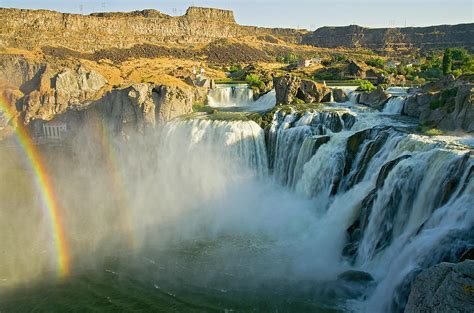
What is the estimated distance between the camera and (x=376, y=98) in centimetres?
3062

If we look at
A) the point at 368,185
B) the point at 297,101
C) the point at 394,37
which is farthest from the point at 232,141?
the point at 394,37

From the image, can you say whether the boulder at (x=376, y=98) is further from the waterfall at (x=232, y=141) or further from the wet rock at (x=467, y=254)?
the wet rock at (x=467, y=254)

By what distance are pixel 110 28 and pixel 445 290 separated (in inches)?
4341

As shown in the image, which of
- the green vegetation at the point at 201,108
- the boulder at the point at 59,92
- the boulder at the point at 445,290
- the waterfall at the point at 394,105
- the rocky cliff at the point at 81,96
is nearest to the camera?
the boulder at the point at 445,290

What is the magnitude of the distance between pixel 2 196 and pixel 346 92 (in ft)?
95.8

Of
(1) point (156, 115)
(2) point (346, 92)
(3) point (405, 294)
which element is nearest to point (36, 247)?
(1) point (156, 115)

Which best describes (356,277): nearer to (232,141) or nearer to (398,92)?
(232,141)

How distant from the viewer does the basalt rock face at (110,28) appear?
88000 millimetres

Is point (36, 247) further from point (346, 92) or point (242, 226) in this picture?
point (346, 92)

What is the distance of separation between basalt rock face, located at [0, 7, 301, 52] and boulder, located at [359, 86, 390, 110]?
73.5m

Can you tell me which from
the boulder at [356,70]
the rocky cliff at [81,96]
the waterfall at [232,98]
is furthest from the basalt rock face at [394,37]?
the rocky cliff at [81,96]

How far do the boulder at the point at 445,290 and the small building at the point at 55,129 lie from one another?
44.8 meters

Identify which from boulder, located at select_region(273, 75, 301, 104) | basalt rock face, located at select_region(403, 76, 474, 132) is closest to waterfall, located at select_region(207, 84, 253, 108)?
boulder, located at select_region(273, 75, 301, 104)

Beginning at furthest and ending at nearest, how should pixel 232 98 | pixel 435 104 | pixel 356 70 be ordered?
Result: pixel 356 70
pixel 232 98
pixel 435 104
